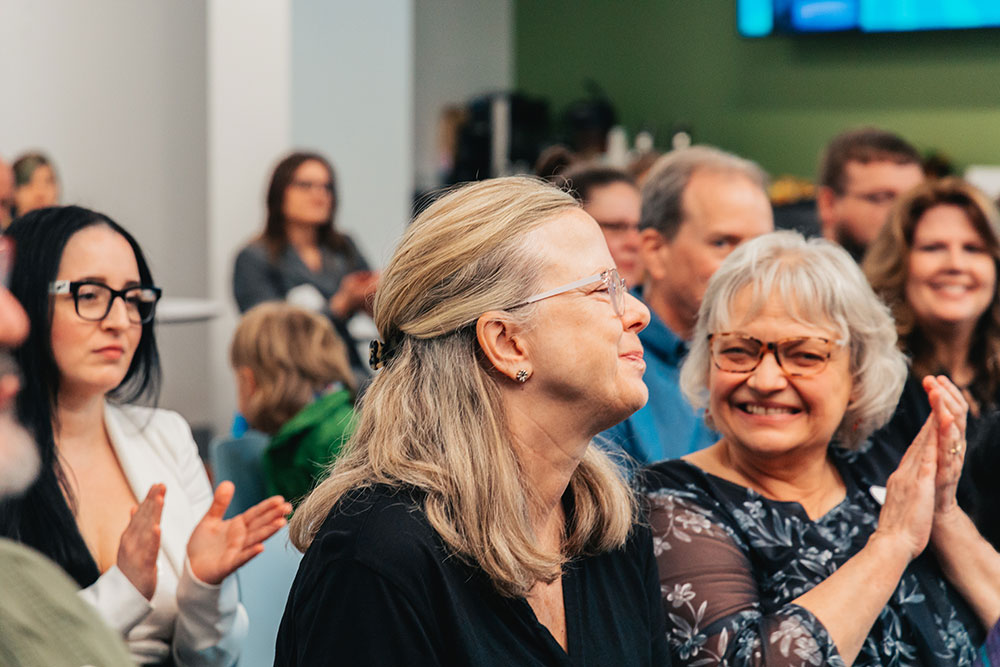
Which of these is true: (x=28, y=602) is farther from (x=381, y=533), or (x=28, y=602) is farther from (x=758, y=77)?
(x=758, y=77)

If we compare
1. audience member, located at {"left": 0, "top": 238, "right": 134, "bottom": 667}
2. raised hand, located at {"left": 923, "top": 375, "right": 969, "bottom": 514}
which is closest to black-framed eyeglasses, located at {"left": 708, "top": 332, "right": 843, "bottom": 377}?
raised hand, located at {"left": 923, "top": 375, "right": 969, "bottom": 514}

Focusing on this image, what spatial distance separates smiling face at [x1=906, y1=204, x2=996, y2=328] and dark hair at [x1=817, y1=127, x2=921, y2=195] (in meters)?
1.57

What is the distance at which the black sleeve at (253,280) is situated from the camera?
5289 mm

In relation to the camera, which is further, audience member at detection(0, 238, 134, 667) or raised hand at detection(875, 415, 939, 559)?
raised hand at detection(875, 415, 939, 559)

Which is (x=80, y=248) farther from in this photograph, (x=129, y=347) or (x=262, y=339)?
(x=262, y=339)

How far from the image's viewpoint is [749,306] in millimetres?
1986

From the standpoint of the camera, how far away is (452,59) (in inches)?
358

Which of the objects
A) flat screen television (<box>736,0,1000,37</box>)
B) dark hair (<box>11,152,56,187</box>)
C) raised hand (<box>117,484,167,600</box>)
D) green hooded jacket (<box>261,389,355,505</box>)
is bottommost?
green hooded jacket (<box>261,389,355,505</box>)

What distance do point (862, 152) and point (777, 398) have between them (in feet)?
8.89

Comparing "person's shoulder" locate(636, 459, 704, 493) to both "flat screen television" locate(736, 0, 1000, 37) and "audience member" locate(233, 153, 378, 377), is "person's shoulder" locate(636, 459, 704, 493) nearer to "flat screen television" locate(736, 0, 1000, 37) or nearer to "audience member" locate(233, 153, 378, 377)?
"audience member" locate(233, 153, 378, 377)

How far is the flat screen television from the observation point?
254 inches

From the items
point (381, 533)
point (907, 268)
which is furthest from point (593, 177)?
point (381, 533)

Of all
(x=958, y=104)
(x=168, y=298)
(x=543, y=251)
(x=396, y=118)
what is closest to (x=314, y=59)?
(x=396, y=118)

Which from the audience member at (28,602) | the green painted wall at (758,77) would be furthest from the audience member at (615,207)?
the green painted wall at (758,77)
